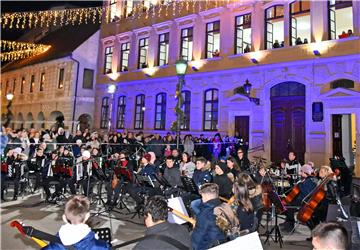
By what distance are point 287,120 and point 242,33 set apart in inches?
230

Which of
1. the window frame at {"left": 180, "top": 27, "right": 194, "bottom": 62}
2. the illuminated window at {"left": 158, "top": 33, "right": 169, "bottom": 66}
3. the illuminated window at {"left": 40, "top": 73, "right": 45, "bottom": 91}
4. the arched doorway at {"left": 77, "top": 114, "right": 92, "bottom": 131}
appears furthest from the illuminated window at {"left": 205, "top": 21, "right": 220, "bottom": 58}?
the illuminated window at {"left": 40, "top": 73, "right": 45, "bottom": 91}

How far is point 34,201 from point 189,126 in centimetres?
1108

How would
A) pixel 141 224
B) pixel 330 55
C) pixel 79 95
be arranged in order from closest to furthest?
pixel 141 224, pixel 330 55, pixel 79 95

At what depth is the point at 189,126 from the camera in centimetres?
1998

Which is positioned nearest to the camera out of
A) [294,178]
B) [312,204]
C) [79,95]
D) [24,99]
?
[312,204]

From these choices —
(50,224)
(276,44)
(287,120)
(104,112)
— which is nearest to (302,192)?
(50,224)

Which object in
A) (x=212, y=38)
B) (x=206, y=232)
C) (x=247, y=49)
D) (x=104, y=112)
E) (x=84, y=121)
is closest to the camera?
(x=206, y=232)

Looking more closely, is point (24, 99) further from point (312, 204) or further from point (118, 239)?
point (312, 204)

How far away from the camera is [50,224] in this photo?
784cm

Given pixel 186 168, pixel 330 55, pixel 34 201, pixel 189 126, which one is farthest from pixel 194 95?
pixel 34 201

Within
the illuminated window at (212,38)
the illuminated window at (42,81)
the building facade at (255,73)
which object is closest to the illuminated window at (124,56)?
the building facade at (255,73)

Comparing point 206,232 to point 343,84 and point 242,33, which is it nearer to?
point 343,84

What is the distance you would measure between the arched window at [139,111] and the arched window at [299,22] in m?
11.2

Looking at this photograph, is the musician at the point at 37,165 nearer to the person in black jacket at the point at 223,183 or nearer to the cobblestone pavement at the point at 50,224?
the cobblestone pavement at the point at 50,224
